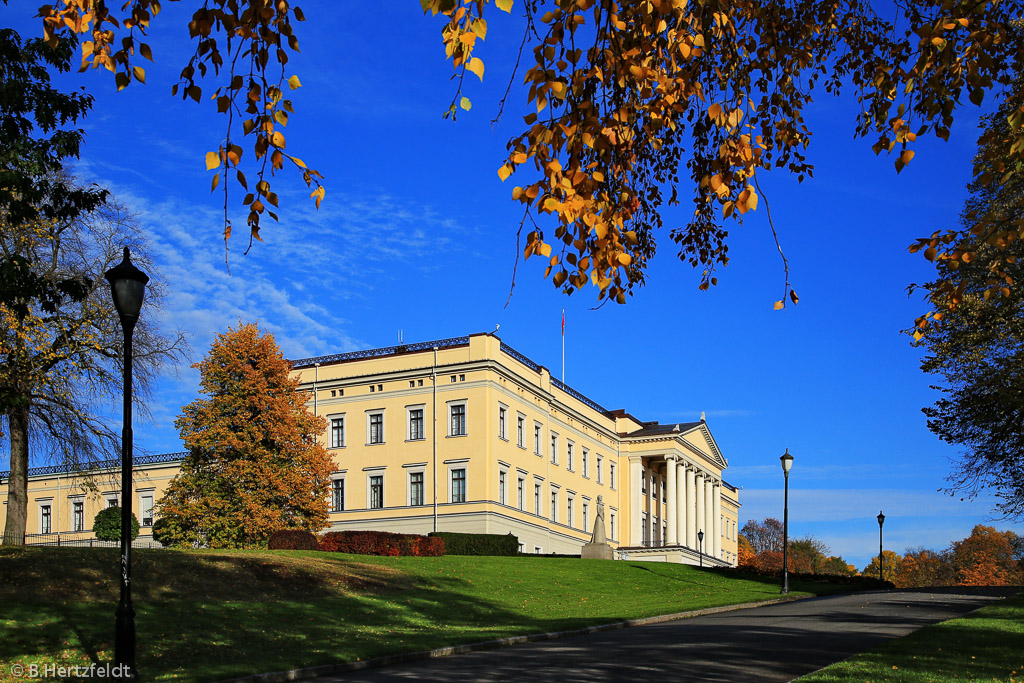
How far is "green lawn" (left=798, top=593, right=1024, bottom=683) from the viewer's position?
11902 millimetres

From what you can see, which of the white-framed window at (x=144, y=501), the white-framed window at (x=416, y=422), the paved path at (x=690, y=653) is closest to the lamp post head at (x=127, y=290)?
the paved path at (x=690, y=653)

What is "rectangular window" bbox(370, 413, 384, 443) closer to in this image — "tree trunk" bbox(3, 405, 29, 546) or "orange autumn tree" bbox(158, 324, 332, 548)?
"orange autumn tree" bbox(158, 324, 332, 548)

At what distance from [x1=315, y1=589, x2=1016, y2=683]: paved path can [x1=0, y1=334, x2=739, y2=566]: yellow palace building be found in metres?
33.9

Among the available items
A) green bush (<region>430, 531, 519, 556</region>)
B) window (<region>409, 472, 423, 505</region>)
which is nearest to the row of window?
window (<region>409, 472, 423, 505</region>)

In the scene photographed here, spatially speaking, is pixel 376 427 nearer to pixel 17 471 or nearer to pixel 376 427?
pixel 376 427

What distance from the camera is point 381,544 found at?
4138 cm

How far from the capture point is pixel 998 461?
106ft

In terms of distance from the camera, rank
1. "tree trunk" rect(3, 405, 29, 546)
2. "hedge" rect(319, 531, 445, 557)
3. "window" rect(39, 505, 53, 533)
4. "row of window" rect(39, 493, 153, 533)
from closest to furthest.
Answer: "tree trunk" rect(3, 405, 29, 546)
"hedge" rect(319, 531, 445, 557)
"row of window" rect(39, 493, 153, 533)
"window" rect(39, 505, 53, 533)

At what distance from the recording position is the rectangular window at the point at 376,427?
60.4 metres

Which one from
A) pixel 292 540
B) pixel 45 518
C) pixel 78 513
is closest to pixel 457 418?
pixel 292 540

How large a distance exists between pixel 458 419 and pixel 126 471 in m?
45.5

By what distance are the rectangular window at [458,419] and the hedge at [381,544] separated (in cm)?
1528

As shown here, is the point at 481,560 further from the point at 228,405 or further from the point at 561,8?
the point at 561,8

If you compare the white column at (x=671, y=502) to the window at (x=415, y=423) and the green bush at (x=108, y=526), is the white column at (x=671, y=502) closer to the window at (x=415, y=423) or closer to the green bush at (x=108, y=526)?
the window at (x=415, y=423)
